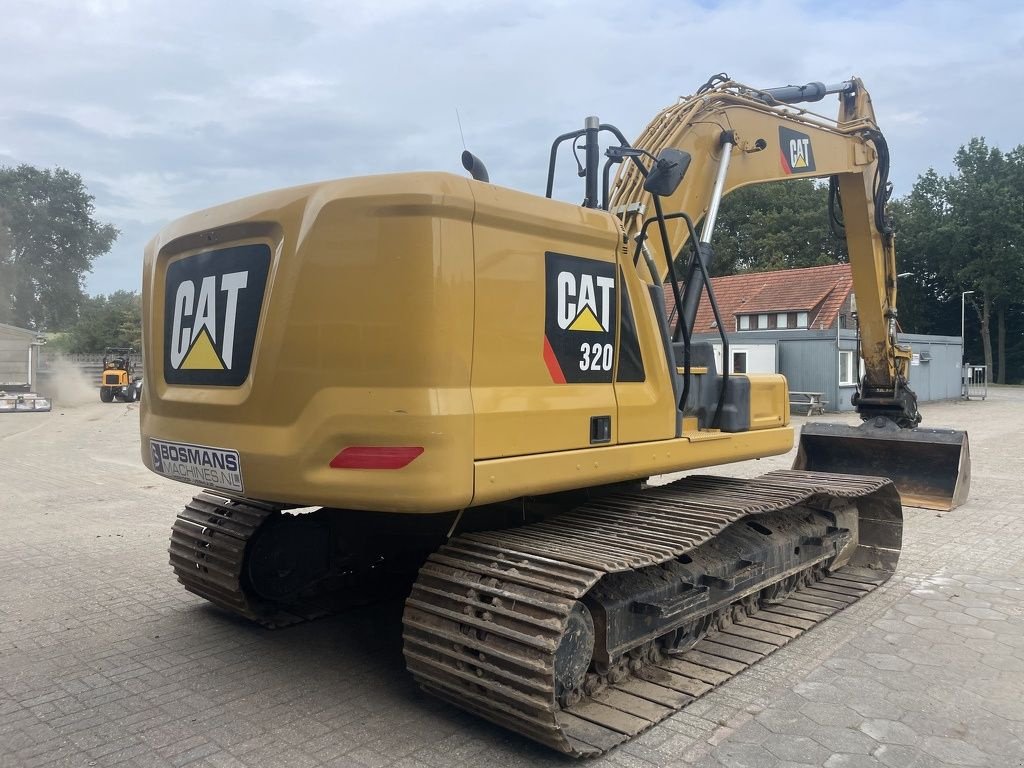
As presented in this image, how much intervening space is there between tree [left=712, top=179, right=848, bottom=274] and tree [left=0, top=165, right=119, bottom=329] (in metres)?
41.0

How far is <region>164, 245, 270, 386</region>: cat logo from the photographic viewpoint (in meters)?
3.56

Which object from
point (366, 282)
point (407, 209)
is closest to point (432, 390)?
point (366, 282)

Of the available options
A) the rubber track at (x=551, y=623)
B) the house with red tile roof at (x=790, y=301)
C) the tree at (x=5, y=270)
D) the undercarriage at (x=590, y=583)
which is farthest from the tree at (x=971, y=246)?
the tree at (x=5, y=270)

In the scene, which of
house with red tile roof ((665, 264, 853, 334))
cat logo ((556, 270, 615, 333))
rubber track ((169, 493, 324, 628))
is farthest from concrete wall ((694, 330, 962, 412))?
cat logo ((556, 270, 615, 333))

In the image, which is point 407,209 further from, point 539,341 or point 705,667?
point 705,667

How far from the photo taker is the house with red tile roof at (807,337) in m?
22.8

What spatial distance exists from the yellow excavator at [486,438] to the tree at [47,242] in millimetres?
55667

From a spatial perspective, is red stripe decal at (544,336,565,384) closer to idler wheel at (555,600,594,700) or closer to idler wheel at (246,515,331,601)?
idler wheel at (555,600,594,700)

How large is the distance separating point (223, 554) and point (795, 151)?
5.41 meters

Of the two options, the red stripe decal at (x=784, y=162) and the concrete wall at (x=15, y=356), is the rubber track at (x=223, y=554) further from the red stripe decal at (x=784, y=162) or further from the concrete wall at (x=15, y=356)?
the concrete wall at (x=15, y=356)

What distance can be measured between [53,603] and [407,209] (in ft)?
12.7

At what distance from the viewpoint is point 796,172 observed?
695 centimetres

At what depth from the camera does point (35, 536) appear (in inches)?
284

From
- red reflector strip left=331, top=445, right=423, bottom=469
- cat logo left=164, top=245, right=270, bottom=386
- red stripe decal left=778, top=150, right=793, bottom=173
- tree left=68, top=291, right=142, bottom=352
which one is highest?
tree left=68, top=291, right=142, bottom=352
